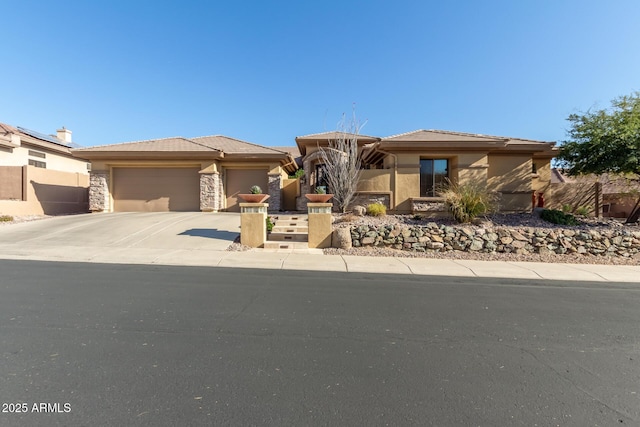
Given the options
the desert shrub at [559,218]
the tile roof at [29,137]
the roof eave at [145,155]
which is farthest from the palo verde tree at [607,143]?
the tile roof at [29,137]

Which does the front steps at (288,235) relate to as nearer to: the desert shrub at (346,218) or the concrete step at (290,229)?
the concrete step at (290,229)

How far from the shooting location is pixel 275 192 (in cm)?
1705

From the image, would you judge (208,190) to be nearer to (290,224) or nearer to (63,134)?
(290,224)

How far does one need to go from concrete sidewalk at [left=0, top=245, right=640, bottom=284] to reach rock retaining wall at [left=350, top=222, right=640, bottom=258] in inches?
49.2

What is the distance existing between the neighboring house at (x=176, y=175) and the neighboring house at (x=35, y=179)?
2345mm

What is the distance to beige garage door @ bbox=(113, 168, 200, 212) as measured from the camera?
679 inches

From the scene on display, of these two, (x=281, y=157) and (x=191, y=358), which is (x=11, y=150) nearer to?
(x=281, y=157)

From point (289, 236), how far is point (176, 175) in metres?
10.00

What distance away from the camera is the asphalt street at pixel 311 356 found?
2.33 m

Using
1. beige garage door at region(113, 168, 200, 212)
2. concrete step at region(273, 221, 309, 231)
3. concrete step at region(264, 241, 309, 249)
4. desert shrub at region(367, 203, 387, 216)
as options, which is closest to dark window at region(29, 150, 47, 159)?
beige garage door at region(113, 168, 200, 212)

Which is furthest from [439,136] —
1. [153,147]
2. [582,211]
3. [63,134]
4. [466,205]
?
[63,134]

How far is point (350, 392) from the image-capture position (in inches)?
101

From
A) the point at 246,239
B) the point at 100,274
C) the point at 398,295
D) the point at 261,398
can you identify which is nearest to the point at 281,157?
the point at 246,239

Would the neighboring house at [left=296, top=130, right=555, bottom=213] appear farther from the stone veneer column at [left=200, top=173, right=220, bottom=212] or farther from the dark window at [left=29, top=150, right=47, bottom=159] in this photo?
the dark window at [left=29, top=150, right=47, bottom=159]
